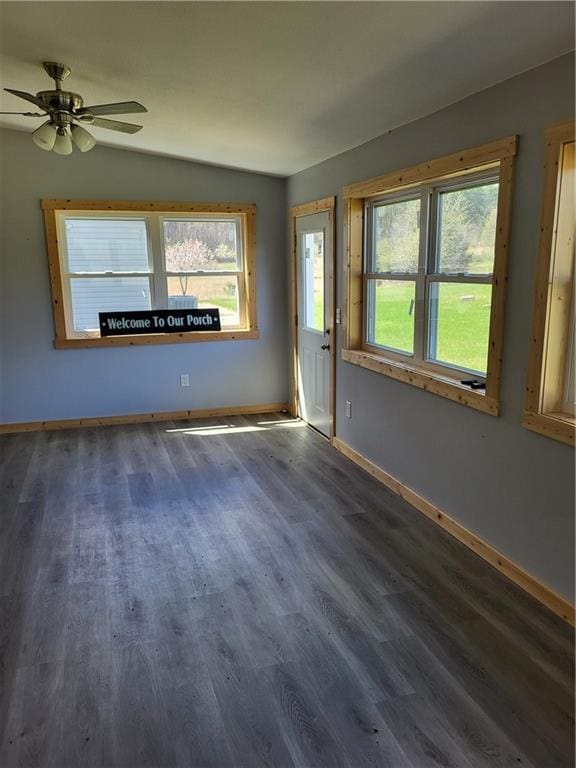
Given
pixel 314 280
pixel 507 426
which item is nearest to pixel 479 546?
→ pixel 507 426

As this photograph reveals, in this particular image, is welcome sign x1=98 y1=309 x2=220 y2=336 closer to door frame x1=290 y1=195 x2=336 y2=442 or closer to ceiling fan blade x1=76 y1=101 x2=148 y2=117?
door frame x1=290 y1=195 x2=336 y2=442

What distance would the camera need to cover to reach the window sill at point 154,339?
5.15 meters

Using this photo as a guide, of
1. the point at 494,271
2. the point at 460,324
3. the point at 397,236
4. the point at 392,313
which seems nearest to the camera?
the point at 494,271

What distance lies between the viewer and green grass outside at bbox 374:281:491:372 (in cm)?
290

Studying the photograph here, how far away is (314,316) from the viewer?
5117 millimetres

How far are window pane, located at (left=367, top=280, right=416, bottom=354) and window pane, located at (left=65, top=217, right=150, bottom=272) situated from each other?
2.41m

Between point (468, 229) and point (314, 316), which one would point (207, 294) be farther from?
point (468, 229)

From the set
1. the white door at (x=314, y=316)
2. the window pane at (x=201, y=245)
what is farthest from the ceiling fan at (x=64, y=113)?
the window pane at (x=201, y=245)

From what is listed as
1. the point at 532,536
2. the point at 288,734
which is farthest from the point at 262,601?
the point at 532,536

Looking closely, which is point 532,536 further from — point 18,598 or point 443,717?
point 18,598

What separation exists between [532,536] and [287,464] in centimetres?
210

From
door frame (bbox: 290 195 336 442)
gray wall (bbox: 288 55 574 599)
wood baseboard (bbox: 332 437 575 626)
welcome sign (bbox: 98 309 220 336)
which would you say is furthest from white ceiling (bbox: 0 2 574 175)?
wood baseboard (bbox: 332 437 575 626)

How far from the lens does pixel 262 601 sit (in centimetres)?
253

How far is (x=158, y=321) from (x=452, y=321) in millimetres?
3169
